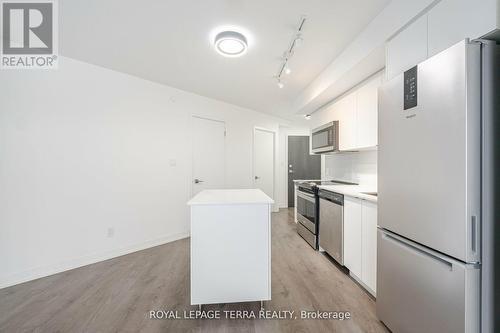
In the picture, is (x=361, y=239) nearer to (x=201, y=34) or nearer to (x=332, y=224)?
(x=332, y=224)

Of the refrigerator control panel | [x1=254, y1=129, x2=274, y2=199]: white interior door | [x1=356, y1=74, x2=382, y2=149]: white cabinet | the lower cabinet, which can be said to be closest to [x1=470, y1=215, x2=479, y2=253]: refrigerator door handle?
the refrigerator control panel

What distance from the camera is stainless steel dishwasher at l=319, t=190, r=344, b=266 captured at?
7.87 ft

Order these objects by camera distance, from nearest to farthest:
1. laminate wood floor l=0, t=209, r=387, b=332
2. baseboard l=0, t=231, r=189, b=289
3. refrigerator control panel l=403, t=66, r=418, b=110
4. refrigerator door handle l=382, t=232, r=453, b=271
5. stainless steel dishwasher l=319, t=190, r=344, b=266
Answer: refrigerator door handle l=382, t=232, r=453, b=271 < refrigerator control panel l=403, t=66, r=418, b=110 < laminate wood floor l=0, t=209, r=387, b=332 < baseboard l=0, t=231, r=189, b=289 < stainless steel dishwasher l=319, t=190, r=344, b=266

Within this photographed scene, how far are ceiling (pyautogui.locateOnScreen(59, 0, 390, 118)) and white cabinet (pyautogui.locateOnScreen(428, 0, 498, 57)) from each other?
21.8 inches

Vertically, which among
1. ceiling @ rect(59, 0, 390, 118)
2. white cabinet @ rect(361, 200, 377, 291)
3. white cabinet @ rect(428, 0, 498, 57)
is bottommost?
white cabinet @ rect(361, 200, 377, 291)

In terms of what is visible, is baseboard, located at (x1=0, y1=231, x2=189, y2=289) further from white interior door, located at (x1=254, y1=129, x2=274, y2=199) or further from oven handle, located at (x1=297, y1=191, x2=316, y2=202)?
white interior door, located at (x1=254, y1=129, x2=274, y2=199)

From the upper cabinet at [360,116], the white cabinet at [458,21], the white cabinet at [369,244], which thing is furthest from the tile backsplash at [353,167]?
the white cabinet at [458,21]

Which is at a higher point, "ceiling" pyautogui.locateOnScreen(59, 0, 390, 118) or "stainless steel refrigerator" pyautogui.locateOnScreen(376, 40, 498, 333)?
"ceiling" pyautogui.locateOnScreen(59, 0, 390, 118)

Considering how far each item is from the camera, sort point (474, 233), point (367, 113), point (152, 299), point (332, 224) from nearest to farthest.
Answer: point (474, 233)
point (152, 299)
point (367, 113)
point (332, 224)

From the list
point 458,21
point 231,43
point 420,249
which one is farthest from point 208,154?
point 458,21

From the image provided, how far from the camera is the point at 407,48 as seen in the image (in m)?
1.49

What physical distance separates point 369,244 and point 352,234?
0.84 ft

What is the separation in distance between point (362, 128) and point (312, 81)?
1215mm

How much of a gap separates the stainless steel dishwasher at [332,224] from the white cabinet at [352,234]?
70 millimetres
